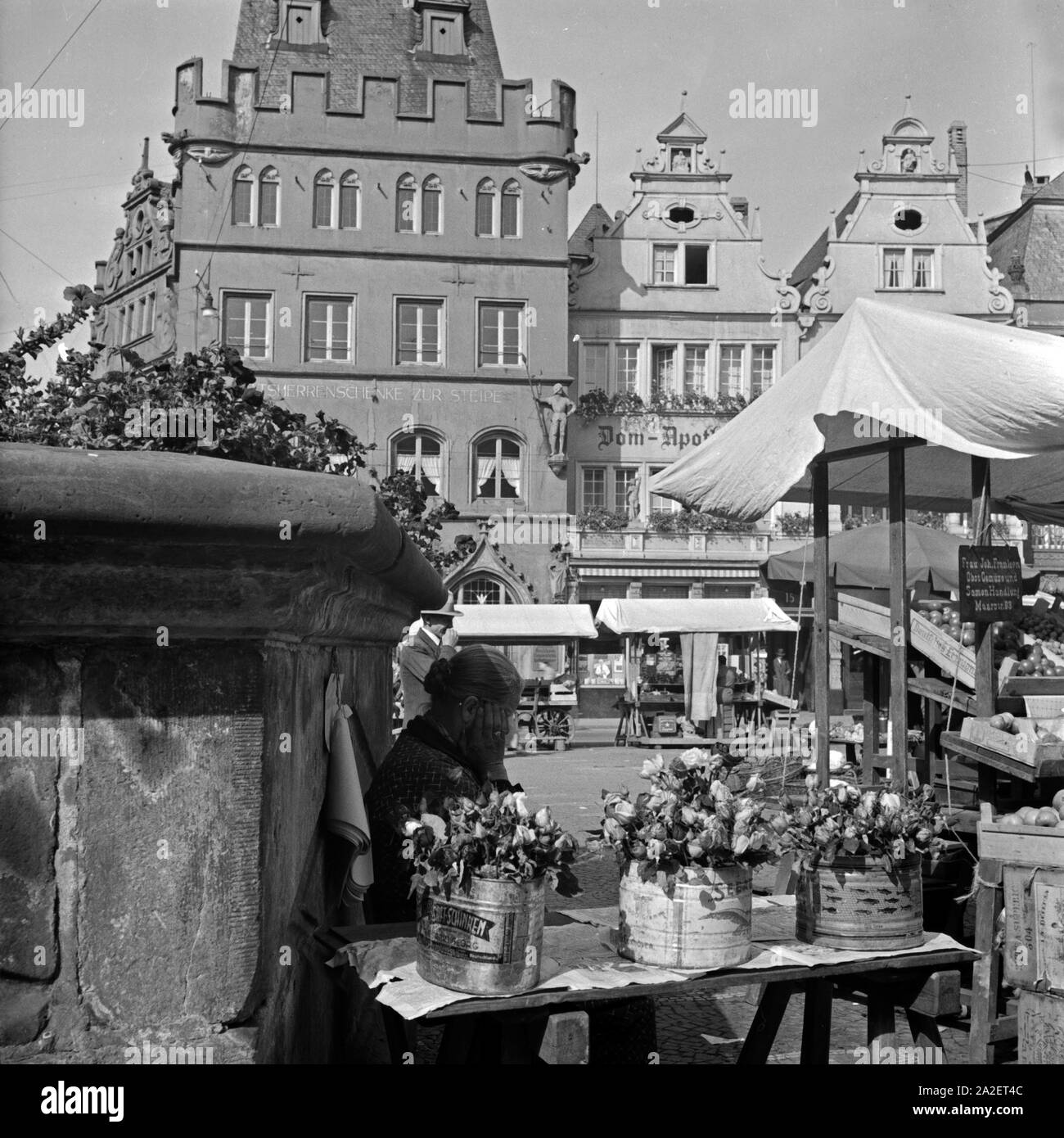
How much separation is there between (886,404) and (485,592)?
2692 centimetres

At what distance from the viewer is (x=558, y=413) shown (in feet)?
105

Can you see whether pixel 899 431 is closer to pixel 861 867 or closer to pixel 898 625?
pixel 898 625

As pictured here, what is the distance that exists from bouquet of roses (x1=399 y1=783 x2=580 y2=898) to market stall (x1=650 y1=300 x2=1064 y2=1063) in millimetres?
2362

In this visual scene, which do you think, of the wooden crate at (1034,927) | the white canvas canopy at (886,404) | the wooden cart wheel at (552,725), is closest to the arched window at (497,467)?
the wooden cart wheel at (552,725)

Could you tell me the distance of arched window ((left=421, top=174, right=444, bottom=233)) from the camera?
32094 millimetres

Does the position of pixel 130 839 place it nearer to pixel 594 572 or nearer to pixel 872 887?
pixel 872 887

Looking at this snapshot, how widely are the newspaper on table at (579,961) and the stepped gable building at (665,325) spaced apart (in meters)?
29.9

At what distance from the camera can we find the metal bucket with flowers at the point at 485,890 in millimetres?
2352

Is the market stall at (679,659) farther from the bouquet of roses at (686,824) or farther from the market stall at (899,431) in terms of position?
the bouquet of roses at (686,824)
